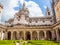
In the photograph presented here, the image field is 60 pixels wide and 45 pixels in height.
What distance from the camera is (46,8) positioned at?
68375 mm

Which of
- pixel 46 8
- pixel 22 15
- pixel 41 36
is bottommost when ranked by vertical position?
pixel 41 36

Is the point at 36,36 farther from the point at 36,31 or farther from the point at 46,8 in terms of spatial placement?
the point at 46,8

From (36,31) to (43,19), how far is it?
1202 cm

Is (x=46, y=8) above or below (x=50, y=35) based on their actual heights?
above

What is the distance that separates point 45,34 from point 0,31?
694 inches

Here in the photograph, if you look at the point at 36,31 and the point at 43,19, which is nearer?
the point at 36,31

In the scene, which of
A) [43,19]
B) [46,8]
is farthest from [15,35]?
[46,8]

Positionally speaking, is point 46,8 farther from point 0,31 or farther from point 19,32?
point 0,31

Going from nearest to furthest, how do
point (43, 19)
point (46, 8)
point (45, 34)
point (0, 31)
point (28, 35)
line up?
point (0, 31)
point (45, 34)
point (28, 35)
point (43, 19)
point (46, 8)

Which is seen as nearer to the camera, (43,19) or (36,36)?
(36,36)

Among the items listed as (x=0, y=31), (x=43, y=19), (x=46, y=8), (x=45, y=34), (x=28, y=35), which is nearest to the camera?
(x=0, y=31)

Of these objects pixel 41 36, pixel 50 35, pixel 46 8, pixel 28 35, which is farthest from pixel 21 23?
pixel 46 8

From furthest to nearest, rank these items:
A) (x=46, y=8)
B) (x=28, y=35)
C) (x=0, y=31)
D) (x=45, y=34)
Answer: (x=46, y=8) < (x=28, y=35) < (x=45, y=34) < (x=0, y=31)

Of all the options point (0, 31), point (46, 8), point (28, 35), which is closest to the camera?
point (0, 31)
